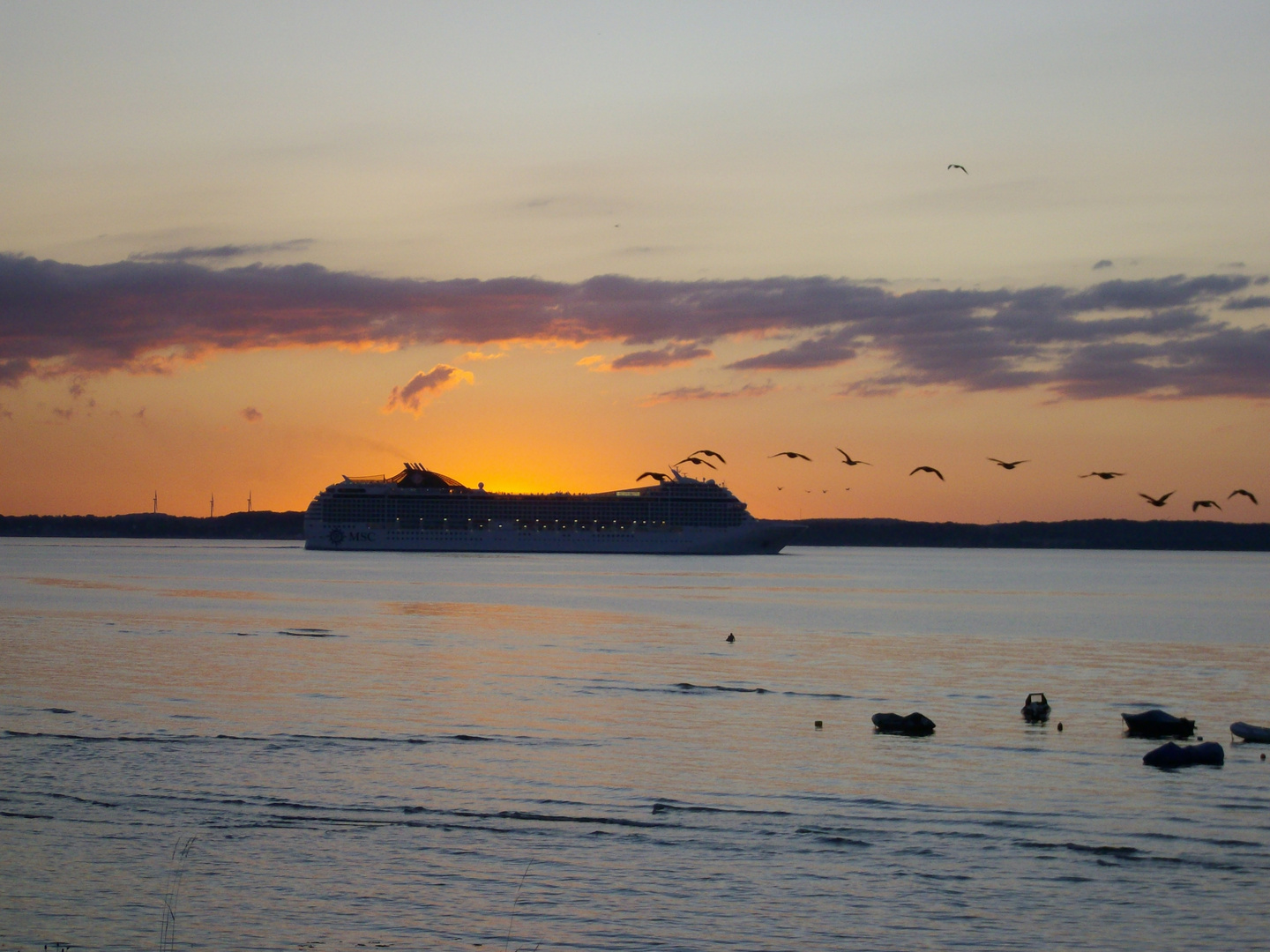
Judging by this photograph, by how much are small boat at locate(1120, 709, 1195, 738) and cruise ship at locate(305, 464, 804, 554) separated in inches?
5261

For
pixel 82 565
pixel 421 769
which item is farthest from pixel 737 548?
pixel 421 769

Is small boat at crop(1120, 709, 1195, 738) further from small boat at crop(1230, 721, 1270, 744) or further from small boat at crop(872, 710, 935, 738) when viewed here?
small boat at crop(872, 710, 935, 738)

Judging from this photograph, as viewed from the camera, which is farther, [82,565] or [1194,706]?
[82,565]

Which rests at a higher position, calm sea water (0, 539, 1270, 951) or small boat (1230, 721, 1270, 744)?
small boat (1230, 721, 1270, 744)

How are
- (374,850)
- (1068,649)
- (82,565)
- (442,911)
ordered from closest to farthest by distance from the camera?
(442,911), (374,850), (1068,649), (82,565)

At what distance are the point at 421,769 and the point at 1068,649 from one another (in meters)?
34.1

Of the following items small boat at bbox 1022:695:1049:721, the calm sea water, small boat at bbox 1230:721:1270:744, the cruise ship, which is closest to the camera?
the calm sea water

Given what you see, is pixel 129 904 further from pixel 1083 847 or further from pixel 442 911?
pixel 1083 847

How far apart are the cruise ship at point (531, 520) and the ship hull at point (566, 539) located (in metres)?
0.12

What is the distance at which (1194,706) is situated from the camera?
104 ft

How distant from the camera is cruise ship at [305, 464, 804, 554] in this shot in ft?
537

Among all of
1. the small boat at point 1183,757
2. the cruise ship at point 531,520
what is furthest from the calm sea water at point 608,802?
the cruise ship at point 531,520

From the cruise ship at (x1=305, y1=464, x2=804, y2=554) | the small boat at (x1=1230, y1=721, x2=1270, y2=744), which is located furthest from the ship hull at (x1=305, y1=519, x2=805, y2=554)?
the small boat at (x1=1230, y1=721, x2=1270, y2=744)

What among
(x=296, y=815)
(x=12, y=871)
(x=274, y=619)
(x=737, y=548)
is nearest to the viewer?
(x=12, y=871)
